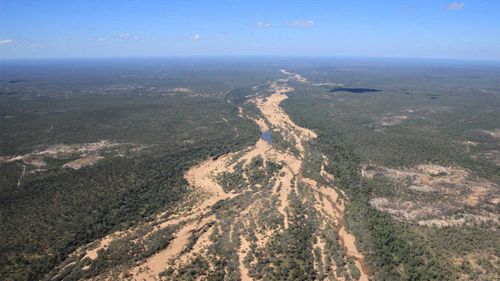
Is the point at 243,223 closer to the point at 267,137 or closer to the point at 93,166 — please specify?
the point at 93,166

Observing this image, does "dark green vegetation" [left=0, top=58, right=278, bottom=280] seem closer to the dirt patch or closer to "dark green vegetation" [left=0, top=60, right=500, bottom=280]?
"dark green vegetation" [left=0, top=60, right=500, bottom=280]

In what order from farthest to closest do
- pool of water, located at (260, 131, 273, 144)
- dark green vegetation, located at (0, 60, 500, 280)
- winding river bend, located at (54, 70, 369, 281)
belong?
A: pool of water, located at (260, 131, 273, 144) → dark green vegetation, located at (0, 60, 500, 280) → winding river bend, located at (54, 70, 369, 281)

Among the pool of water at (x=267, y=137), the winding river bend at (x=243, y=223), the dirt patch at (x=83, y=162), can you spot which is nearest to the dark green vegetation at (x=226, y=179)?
the winding river bend at (x=243, y=223)

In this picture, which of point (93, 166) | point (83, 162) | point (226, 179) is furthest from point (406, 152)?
point (83, 162)

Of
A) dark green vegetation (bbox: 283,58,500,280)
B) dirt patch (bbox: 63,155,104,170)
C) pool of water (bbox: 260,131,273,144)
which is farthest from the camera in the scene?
pool of water (bbox: 260,131,273,144)

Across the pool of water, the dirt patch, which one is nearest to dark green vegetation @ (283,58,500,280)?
the pool of water

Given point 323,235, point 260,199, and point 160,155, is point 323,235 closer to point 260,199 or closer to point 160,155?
point 260,199

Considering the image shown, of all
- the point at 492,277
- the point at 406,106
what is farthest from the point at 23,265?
the point at 406,106

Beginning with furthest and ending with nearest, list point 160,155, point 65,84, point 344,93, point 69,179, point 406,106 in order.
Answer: point 65,84 < point 344,93 < point 406,106 < point 160,155 < point 69,179
